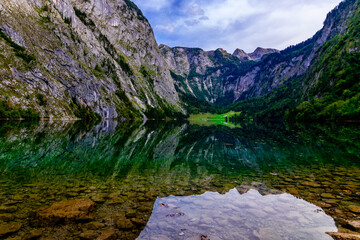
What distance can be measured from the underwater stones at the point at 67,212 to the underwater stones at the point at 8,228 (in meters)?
0.78

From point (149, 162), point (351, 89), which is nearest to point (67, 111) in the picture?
point (149, 162)

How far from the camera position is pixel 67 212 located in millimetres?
9141

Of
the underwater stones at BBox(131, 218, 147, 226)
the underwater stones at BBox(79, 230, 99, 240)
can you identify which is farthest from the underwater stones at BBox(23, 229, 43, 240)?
→ the underwater stones at BBox(131, 218, 147, 226)

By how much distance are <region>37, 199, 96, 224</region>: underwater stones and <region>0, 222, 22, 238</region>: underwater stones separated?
78 centimetres

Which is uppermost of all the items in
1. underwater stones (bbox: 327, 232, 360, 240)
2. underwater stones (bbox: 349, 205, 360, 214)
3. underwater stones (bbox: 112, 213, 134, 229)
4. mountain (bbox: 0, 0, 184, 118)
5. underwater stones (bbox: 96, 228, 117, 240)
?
mountain (bbox: 0, 0, 184, 118)

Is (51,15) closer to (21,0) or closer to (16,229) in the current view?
(21,0)

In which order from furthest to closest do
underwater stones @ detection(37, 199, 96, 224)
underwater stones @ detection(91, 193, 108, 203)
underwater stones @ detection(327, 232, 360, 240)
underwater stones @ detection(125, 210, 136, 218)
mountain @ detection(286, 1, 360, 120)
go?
mountain @ detection(286, 1, 360, 120) < underwater stones @ detection(91, 193, 108, 203) < underwater stones @ detection(125, 210, 136, 218) < underwater stones @ detection(37, 199, 96, 224) < underwater stones @ detection(327, 232, 360, 240)

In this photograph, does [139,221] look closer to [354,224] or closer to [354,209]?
[354,224]

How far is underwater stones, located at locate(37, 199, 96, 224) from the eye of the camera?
8739mm

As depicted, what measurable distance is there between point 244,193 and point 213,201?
2.61 m

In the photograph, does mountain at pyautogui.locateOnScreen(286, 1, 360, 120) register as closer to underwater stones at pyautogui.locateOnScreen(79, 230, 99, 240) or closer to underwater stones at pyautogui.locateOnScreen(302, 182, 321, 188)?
underwater stones at pyautogui.locateOnScreen(302, 182, 321, 188)

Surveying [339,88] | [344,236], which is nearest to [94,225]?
[344,236]

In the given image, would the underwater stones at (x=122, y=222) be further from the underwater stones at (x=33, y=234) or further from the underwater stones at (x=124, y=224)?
the underwater stones at (x=33, y=234)

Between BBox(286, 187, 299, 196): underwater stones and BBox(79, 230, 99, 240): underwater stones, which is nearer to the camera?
BBox(79, 230, 99, 240): underwater stones
